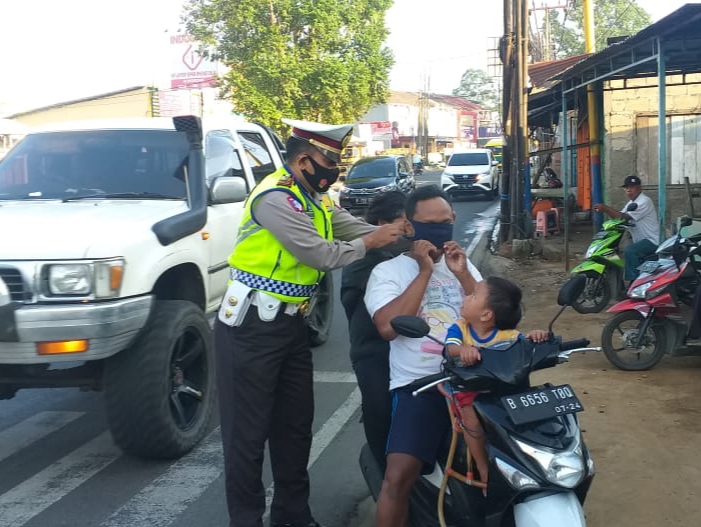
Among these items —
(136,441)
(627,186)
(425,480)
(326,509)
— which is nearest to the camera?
(425,480)

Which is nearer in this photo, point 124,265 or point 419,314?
point 419,314

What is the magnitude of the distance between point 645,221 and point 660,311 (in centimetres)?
296

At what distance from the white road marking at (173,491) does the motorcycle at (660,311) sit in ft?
11.7

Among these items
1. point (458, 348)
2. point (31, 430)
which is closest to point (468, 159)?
point (31, 430)

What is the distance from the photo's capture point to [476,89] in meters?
135

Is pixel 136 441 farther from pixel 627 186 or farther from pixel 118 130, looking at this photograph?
pixel 627 186

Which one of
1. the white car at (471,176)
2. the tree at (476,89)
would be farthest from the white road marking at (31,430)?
the tree at (476,89)

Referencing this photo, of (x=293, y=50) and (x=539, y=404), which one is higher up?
(x=293, y=50)

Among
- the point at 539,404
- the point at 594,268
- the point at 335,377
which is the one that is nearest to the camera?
the point at 539,404

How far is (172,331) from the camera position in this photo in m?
4.70

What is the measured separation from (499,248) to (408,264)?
37.9ft

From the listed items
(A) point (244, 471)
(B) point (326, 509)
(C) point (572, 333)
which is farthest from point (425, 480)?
(C) point (572, 333)

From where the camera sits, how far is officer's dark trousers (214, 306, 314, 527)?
341 cm

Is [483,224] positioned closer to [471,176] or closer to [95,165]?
[471,176]
